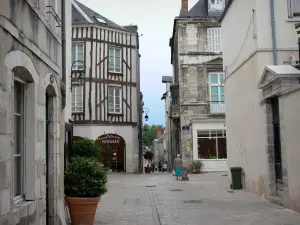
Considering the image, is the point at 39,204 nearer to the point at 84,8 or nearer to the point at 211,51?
the point at 211,51

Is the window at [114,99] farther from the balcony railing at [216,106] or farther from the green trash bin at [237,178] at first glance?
the green trash bin at [237,178]

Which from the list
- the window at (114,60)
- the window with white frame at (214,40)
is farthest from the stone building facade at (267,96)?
the window at (114,60)

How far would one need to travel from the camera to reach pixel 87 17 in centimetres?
2742

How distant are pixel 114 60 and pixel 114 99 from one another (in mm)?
2640

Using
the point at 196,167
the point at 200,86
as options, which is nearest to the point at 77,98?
the point at 200,86

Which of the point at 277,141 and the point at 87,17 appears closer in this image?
the point at 277,141

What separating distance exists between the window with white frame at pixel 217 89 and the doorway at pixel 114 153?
672cm

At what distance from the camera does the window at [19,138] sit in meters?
5.60

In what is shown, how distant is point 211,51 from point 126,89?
627cm

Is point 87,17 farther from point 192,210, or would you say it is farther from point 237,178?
point 192,210

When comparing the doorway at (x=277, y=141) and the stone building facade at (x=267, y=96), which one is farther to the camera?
the doorway at (x=277, y=141)

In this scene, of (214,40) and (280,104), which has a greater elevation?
(214,40)

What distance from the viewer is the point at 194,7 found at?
28.8 metres

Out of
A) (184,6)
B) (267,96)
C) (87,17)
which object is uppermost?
(184,6)
